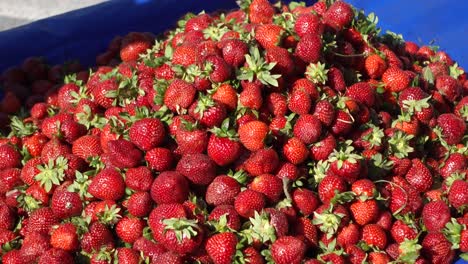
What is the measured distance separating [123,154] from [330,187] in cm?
59

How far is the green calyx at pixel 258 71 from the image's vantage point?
1745 millimetres

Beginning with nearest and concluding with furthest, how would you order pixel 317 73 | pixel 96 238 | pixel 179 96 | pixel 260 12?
pixel 96 238, pixel 179 96, pixel 317 73, pixel 260 12

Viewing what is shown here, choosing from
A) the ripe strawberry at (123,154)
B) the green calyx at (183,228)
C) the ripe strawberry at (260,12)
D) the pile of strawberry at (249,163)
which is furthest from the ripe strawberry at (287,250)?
the ripe strawberry at (260,12)

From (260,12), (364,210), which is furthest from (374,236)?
(260,12)

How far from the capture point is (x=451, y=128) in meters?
2.01

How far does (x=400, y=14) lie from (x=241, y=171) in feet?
5.70

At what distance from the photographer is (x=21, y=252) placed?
5.49ft

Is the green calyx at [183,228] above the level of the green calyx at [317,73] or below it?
below

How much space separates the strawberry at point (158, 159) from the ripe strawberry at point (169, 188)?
5 centimetres

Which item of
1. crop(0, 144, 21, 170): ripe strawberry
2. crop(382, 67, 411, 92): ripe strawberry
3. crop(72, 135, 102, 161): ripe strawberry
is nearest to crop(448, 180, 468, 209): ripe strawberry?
crop(382, 67, 411, 92): ripe strawberry

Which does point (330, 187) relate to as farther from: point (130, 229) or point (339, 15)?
point (339, 15)

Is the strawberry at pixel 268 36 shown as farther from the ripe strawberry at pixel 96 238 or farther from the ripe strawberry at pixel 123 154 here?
the ripe strawberry at pixel 96 238

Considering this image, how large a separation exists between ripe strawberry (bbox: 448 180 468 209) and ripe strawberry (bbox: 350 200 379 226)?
28 centimetres

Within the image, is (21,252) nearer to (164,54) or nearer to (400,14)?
(164,54)
